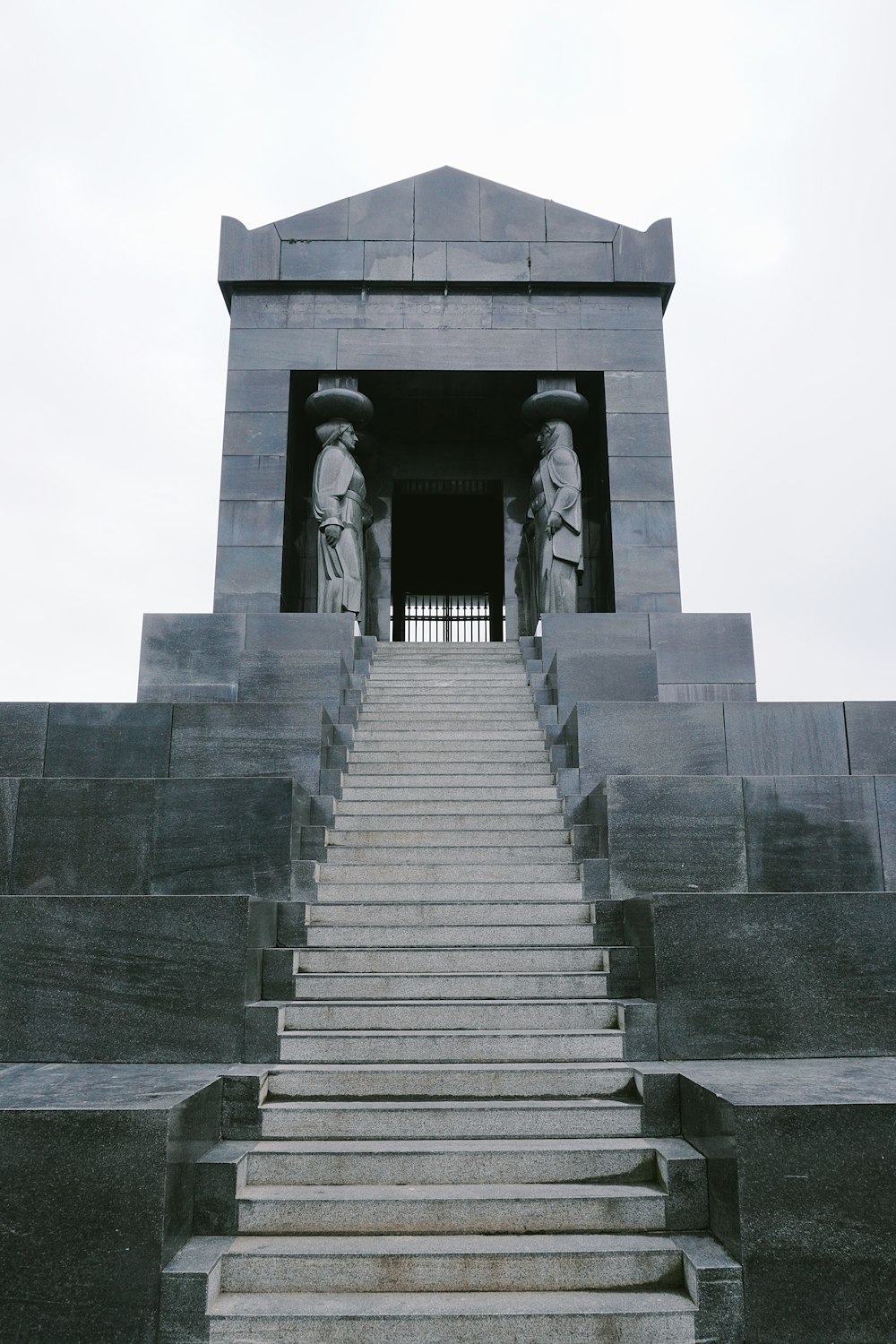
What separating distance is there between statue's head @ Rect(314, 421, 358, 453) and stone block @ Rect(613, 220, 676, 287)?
5001mm

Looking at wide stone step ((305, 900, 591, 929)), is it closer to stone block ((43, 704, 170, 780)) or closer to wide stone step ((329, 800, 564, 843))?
wide stone step ((329, 800, 564, 843))

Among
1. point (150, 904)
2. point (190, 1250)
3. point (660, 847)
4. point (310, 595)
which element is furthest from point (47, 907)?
point (310, 595)

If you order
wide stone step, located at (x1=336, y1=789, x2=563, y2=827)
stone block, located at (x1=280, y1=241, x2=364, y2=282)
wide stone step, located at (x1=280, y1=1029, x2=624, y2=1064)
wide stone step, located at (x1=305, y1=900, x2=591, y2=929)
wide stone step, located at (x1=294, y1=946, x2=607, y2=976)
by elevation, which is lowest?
wide stone step, located at (x1=280, y1=1029, x2=624, y2=1064)

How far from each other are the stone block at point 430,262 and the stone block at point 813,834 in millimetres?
11400

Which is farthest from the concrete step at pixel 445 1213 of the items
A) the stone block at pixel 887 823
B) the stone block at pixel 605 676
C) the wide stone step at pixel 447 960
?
the stone block at pixel 605 676

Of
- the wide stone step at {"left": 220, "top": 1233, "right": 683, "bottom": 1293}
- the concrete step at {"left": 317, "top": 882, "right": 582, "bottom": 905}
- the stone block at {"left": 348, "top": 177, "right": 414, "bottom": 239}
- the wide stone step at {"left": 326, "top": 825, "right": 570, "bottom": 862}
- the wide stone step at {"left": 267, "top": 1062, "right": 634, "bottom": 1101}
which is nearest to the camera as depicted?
the wide stone step at {"left": 220, "top": 1233, "right": 683, "bottom": 1293}

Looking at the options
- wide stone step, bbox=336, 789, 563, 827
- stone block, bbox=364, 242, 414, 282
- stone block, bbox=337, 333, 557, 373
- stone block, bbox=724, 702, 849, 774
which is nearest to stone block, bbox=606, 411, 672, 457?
stone block, bbox=337, 333, 557, 373

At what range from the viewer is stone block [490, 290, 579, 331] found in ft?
53.8

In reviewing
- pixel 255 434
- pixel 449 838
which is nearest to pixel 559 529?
pixel 255 434

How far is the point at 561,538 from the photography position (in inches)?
582

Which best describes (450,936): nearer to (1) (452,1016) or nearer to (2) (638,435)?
(1) (452,1016)

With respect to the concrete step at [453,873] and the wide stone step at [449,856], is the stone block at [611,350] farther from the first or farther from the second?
the concrete step at [453,873]

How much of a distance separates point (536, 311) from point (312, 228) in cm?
384

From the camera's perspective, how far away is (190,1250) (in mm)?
4613
